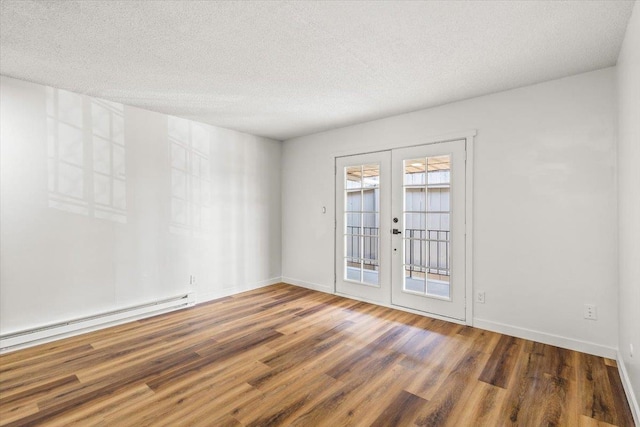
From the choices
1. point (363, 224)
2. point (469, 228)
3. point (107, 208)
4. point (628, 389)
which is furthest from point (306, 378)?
point (107, 208)

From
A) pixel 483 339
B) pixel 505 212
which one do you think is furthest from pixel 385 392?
pixel 505 212

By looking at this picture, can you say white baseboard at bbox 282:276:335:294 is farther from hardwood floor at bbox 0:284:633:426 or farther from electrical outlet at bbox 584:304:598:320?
electrical outlet at bbox 584:304:598:320

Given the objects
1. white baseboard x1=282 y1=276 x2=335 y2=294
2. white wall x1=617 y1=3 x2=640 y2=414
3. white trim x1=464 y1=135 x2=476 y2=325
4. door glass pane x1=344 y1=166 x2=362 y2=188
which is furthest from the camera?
white baseboard x1=282 y1=276 x2=335 y2=294

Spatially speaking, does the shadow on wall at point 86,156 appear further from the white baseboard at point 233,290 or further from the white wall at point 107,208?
the white baseboard at point 233,290

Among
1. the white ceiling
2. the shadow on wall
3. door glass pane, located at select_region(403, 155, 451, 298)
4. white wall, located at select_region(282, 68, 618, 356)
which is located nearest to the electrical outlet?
white wall, located at select_region(282, 68, 618, 356)

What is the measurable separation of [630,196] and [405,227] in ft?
7.19

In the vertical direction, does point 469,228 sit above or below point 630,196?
below

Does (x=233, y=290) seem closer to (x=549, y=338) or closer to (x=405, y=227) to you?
(x=405, y=227)

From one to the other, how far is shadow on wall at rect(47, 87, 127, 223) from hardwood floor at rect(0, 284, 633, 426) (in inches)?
55.8

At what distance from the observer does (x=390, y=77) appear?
281 cm

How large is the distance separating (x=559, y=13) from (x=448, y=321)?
3.02 metres

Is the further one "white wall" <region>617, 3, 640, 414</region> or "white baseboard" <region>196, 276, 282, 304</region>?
"white baseboard" <region>196, 276, 282, 304</region>

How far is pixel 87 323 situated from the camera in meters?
3.20

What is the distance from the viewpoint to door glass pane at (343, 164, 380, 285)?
4266mm
